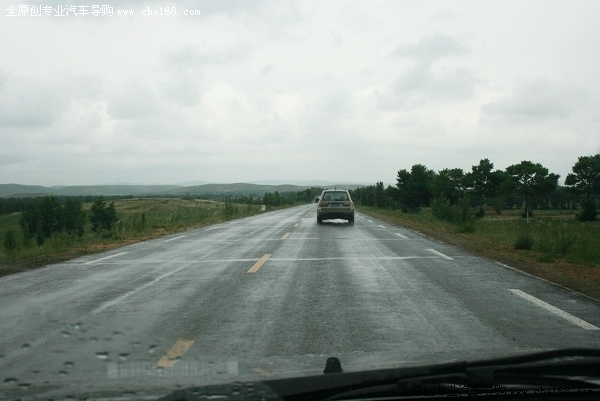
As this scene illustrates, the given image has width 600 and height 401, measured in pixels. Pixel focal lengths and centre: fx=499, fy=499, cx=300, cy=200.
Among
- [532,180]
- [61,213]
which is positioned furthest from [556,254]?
[532,180]

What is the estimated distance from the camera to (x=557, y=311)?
646 cm

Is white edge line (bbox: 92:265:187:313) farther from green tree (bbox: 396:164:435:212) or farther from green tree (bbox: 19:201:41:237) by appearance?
green tree (bbox: 396:164:435:212)

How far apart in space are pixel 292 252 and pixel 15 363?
30.6 feet

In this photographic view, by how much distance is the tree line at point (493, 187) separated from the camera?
7281cm

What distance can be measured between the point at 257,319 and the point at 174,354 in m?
1.72

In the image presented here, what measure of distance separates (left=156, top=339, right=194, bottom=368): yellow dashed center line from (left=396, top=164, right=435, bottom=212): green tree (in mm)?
85115

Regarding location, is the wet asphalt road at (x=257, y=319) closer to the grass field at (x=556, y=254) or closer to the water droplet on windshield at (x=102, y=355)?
the water droplet on windshield at (x=102, y=355)

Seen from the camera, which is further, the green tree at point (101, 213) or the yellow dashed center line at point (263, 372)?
the green tree at point (101, 213)

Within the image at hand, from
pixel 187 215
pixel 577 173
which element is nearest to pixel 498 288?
pixel 187 215

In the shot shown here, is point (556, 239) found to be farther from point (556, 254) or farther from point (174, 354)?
point (174, 354)

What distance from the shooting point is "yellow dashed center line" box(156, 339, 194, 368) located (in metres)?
4.00

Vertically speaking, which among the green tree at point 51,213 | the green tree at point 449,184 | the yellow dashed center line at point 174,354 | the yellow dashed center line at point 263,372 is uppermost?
the green tree at point 449,184

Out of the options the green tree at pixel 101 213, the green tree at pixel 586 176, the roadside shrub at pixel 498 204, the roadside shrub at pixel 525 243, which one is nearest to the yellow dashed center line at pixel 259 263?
the roadside shrub at pixel 525 243

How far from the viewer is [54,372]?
4.11m
